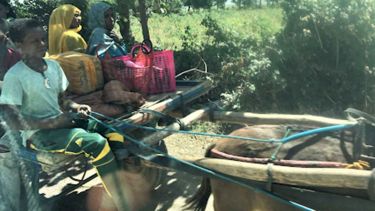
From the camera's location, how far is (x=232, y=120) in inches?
147

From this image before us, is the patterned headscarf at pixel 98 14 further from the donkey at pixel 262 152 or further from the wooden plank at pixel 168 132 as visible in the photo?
the donkey at pixel 262 152

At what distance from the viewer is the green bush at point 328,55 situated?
538 centimetres

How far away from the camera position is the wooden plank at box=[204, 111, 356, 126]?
325 centimetres

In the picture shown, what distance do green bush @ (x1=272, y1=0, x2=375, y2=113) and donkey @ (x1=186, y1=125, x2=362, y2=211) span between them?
104 inches

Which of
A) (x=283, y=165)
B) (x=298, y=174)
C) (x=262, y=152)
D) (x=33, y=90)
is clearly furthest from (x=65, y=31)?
(x=298, y=174)

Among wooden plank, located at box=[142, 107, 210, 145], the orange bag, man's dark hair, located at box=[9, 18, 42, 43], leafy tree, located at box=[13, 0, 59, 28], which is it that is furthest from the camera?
leafy tree, located at box=[13, 0, 59, 28]

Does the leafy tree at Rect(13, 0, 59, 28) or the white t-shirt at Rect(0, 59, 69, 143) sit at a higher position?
the leafy tree at Rect(13, 0, 59, 28)

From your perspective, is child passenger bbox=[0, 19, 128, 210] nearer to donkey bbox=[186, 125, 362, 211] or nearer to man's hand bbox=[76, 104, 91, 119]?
man's hand bbox=[76, 104, 91, 119]

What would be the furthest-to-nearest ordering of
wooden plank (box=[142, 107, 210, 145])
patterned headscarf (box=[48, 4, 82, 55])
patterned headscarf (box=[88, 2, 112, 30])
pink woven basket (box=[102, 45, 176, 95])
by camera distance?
patterned headscarf (box=[88, 2, 112, 30]) < patterned headscarf (box=[48, 4, 82, 55]) < pink woven basket (box=[102, 45, 176, 95]) < wooden plank (box=[142, 107, 210, 145])

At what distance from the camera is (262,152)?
9.64ft

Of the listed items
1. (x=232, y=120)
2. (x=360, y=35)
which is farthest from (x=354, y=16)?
(x=232, y=120)

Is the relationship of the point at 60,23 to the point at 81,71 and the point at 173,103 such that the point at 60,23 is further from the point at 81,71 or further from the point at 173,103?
the point at 173,103

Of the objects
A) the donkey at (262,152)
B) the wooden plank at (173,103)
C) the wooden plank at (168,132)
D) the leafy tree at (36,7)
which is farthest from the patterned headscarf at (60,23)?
the leafy tree at (36,7)

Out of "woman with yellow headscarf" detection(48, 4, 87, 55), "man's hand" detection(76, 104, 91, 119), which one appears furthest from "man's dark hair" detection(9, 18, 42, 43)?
"woman with yellow headscarf" detection(48, 4, 87, 55)
